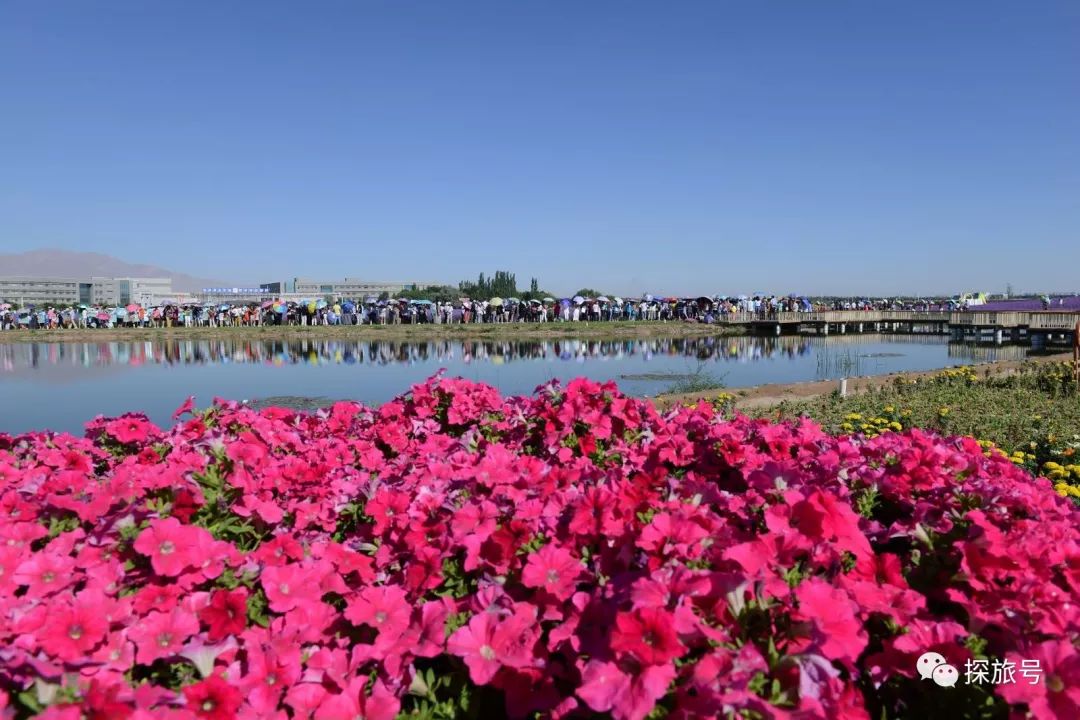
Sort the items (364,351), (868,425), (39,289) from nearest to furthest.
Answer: (868,425)
(364,351)
(39,289)

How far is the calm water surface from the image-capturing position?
566 inches

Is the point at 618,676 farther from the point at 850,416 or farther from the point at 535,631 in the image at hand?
the point at 850,416

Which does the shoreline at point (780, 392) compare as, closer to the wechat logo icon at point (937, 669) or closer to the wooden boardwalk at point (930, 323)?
the wechat logo icon at point (937, 669)

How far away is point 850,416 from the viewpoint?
7.16m

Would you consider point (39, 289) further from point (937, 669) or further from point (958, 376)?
point (937, 669)

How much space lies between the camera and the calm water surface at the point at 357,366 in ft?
47.2

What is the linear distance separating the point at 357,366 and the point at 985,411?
16250mm

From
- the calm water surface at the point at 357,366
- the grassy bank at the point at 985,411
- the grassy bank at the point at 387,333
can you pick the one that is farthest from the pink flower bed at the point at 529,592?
the grassy bank at the point at 387,333

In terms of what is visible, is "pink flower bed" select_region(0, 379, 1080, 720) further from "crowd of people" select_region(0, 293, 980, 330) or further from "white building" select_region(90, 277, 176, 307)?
"white building" select_region(90, 277, 176, 307)

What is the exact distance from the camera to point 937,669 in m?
1.50

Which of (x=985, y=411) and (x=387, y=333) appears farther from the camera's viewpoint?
(x=387, y=333)

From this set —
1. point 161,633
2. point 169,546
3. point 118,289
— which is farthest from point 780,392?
point 118,289

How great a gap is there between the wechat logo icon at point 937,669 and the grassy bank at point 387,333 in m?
30.8

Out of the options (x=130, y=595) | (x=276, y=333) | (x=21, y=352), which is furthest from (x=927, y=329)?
(x=130, y=595)
